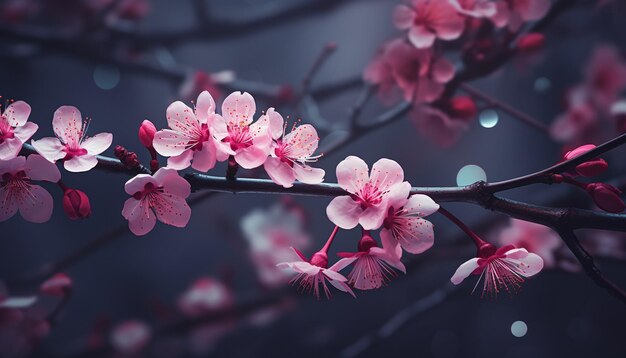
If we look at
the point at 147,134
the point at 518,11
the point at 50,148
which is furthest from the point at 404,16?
the point at 50,148

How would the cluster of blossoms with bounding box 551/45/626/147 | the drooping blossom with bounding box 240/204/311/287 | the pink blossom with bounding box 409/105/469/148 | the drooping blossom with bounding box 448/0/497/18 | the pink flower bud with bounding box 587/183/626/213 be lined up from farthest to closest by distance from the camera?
the drooping blossom with bounding box 240/204/311/287 → the cluster of blossoms with bounding box 551/45/626/147 → the pink blossom with bounding box 409/105/469/148 → the drooping blossom with bounding box 448/0/497/18 → the pink flower bud with bounding box 587/183/626/213

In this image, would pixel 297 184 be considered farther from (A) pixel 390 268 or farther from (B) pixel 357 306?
(B) pixel 357 306

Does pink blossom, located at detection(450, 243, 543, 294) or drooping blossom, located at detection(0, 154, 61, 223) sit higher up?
drooping blossom, located at detection(0, 154, 61, 223)

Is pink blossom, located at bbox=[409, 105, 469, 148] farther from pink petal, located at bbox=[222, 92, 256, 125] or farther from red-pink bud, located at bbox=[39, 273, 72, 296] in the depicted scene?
red-pink bud, located at bbox=[39, 273, 72, 296]

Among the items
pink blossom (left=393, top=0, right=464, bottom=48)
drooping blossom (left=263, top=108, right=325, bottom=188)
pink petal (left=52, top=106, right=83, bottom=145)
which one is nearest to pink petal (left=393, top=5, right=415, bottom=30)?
pink blossom (left=393, top=0, right=464, bottom=48)

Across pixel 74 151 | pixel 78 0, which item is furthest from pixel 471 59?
pixel 78 0

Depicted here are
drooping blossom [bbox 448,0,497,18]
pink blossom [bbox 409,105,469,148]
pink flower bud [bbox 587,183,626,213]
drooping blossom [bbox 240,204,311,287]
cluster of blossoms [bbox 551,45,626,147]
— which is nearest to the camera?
pink flower bud [bbox 587,183,626,213]
